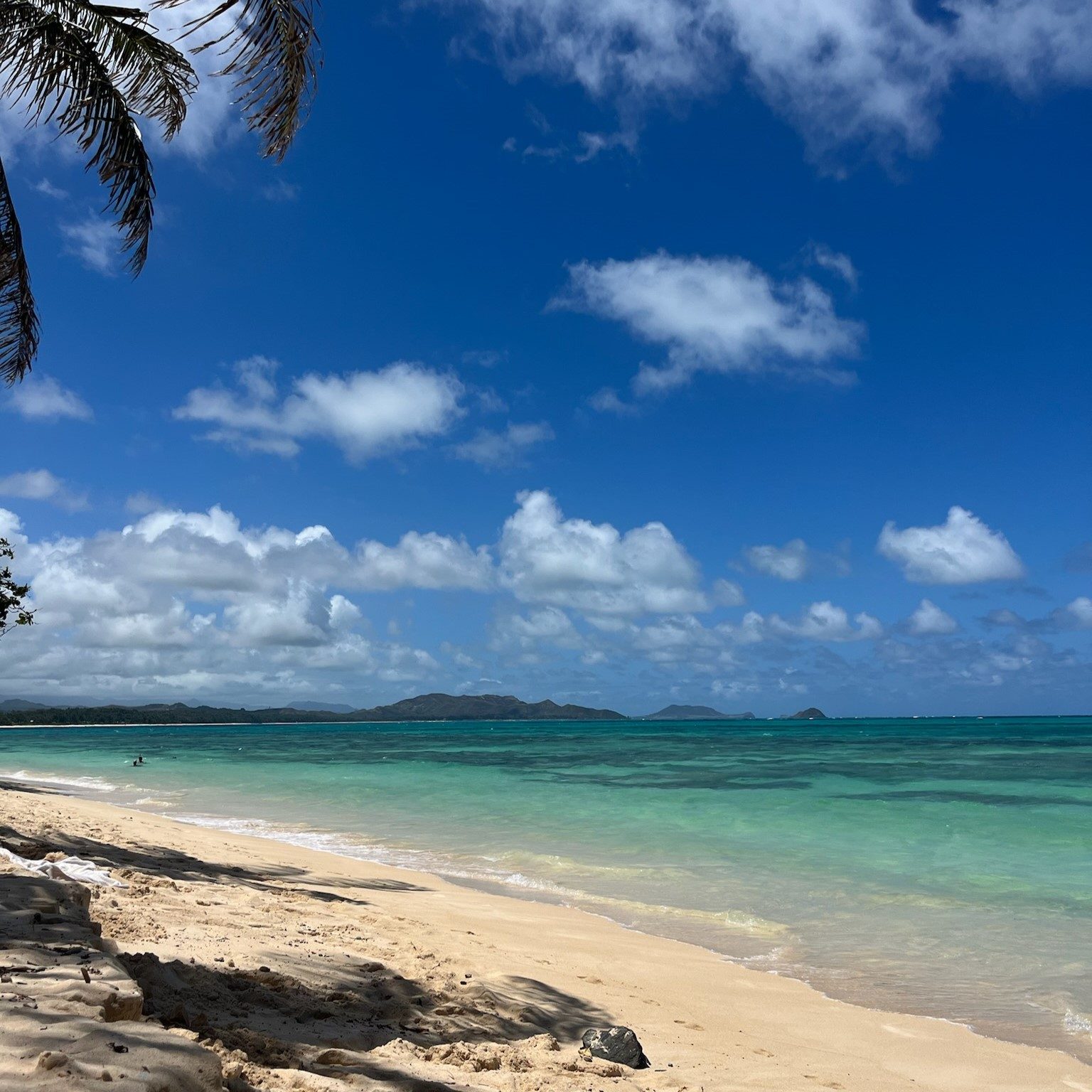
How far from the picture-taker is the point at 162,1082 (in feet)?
7.52

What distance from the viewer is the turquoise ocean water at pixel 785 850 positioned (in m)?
6.67

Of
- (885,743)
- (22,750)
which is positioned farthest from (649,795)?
(22,750)

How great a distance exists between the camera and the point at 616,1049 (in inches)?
157

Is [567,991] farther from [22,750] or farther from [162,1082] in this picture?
[22,750]

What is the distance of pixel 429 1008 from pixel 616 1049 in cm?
105

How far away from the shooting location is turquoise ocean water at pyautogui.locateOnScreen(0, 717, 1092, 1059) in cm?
667

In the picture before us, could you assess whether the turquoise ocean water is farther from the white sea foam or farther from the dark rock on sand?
the dark rock on sand

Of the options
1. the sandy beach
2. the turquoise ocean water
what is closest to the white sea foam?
the turquoise ocean water

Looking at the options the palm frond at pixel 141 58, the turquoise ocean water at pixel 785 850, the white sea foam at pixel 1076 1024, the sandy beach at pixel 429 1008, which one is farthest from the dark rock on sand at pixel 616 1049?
the palm frond at pixel 141 58

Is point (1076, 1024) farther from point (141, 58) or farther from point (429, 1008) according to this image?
point (141, 58)

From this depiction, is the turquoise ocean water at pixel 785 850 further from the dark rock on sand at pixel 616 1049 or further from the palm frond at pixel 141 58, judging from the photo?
the palm frond at pixel 141 58

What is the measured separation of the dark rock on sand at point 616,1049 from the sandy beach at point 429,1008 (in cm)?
9

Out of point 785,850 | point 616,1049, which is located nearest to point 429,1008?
point 616,1049

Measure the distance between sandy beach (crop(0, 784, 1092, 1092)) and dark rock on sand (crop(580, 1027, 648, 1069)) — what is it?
0.31 ft
